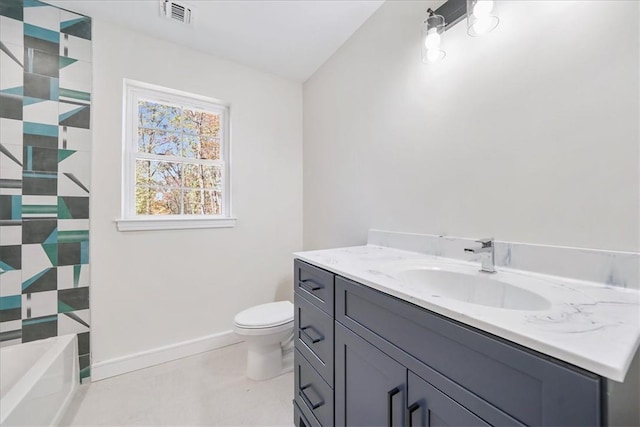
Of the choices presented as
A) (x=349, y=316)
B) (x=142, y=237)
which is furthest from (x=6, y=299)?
(x=349, y=316)

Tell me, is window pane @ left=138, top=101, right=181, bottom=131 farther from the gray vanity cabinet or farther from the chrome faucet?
the chrome faucet

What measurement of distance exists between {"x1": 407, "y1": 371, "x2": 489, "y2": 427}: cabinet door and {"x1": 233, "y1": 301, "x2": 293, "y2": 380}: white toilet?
1.19 metres

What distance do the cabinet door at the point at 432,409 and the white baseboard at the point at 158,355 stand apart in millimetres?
1961

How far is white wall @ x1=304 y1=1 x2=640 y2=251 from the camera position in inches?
31.9

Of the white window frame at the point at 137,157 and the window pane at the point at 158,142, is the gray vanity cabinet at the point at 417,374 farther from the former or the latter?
the window pane at the point at 158,142

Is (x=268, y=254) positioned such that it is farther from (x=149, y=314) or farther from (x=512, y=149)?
(x=512, y=149)

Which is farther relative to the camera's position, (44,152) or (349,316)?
(44,152)

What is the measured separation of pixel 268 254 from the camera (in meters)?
2.52

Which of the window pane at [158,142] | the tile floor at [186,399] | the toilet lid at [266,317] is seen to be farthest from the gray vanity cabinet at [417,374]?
the window pane at [158,142]

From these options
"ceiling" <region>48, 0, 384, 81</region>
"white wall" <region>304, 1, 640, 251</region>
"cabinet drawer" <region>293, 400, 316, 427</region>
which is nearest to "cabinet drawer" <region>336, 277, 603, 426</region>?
"white wall" <region>304, 1, 640, 251</region>

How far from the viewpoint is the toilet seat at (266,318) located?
1729 millimetres

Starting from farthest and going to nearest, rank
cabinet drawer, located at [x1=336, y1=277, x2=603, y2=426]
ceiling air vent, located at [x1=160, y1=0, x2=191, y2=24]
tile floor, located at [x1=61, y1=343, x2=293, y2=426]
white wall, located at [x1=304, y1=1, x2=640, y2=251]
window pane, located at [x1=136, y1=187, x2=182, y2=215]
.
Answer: window pane, located at [x1=136, y1=187, x2=182, y2=215]
ceiling air vent, located at [x1=160, y1=0, x2=191, y2=24]
tile floor, located at [x1=61, y1=343, x2=293, y2=426]
white wall, located at [x1=304, y1=1, x2=640, y2=251]
cabinet drawer, located at [x1=336, y1=277, x2=603, y2=426]

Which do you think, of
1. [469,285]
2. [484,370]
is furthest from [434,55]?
[484,370]

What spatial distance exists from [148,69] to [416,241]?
231 centimetres
